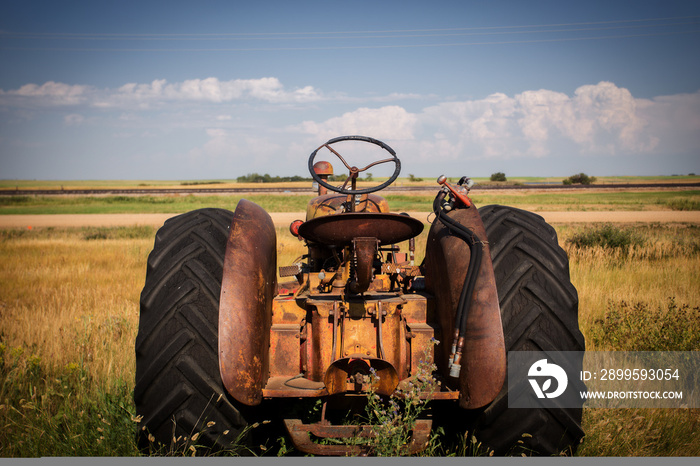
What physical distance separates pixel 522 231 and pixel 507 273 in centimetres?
32

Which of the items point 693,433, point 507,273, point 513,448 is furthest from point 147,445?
point 693,433

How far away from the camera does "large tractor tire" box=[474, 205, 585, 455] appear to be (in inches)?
105

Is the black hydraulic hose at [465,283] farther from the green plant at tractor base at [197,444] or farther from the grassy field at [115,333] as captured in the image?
the green plant at tractor base at [197,444]

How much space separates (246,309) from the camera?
273cm

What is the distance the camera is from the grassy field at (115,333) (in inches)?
141

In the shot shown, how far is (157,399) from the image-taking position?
104 inches

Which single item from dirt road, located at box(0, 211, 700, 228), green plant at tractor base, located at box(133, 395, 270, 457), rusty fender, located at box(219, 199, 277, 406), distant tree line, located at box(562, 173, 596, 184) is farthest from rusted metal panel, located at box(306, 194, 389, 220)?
distant tree line, located at box(562, 173, 596, 184)

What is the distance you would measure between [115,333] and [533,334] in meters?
4.77

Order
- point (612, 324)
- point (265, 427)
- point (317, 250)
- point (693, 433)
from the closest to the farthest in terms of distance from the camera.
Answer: point (265, 427)
point (693, 433)
point (317, 250)
point (612, 324)

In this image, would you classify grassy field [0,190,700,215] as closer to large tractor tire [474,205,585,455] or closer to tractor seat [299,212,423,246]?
large tractor tire [474,205,585,455]

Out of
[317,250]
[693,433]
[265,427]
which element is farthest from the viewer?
[317,250]

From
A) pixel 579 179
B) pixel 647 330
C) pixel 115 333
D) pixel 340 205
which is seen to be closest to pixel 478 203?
pixel 647 330

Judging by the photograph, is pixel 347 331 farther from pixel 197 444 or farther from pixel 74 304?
pixel 74 304

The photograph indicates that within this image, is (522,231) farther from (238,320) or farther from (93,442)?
(93,442)
